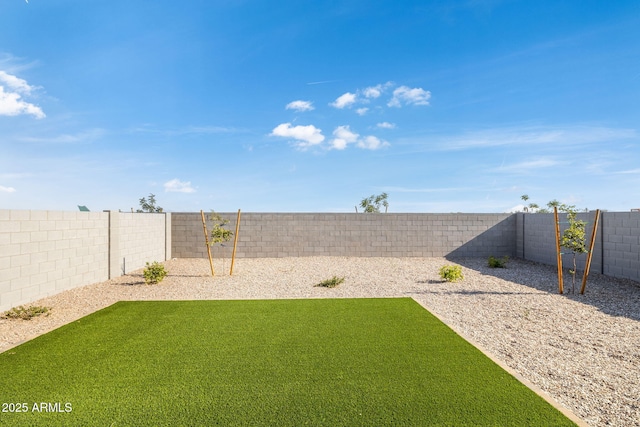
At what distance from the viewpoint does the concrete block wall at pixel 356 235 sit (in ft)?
40.5

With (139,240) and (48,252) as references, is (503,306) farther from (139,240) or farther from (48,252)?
(139,240)

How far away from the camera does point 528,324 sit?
194 inches

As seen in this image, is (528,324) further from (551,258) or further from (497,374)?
(551,258)

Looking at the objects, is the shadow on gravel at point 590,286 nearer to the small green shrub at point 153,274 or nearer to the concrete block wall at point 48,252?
the small green shrub at point 153,274

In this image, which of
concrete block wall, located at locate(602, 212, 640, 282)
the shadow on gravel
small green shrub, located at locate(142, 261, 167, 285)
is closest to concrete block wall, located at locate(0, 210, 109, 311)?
small green shrub, located at locate(142, 261, 167, 285)

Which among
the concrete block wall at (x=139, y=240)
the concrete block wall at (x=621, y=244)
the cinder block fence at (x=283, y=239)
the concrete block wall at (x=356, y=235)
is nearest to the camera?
the cinder block fence at (x=283, y=239)

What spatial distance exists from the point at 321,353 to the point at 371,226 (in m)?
9.08

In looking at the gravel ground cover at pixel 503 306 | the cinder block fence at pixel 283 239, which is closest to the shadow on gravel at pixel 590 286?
the gravel ground cover at pixel 503 306

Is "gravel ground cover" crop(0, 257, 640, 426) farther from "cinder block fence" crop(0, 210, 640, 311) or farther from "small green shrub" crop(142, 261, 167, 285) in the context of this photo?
"cinder block fence" crop(0, 210, 640, 311)

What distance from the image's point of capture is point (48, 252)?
6621mm

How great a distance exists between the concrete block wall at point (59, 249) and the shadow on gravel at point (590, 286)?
9.11 m

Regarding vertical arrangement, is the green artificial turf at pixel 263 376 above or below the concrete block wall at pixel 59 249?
below

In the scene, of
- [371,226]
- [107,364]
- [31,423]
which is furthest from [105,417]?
[371,226]

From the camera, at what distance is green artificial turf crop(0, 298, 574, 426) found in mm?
2611
